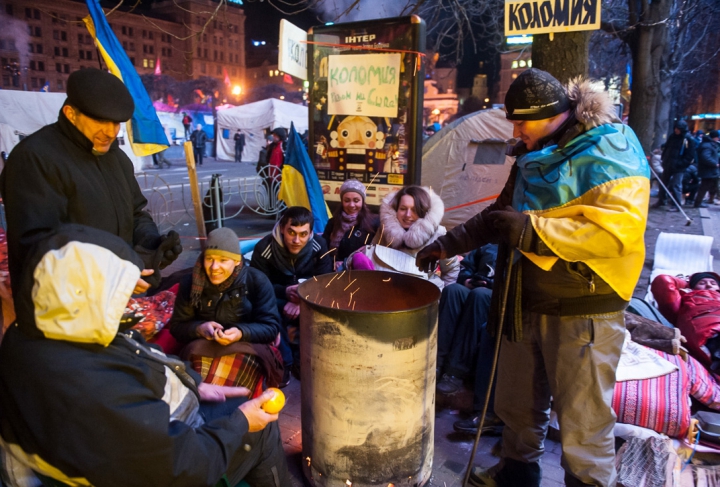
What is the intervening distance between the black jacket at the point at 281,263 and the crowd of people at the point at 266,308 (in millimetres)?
19

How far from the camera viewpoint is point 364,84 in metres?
5.38

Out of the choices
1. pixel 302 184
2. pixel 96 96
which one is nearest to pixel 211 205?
pixel 302 184

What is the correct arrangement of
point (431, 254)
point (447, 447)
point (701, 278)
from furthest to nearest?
point (701, 278), point (447, 447), point (431, 254)

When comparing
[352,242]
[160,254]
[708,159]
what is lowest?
[352,242]

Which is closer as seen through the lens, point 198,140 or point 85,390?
point 85,390

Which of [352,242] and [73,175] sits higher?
[73,175]

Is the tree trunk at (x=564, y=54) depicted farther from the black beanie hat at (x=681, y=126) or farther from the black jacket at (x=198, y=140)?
the black jacket at (x=198, y=140)

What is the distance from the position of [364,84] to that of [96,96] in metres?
3.45

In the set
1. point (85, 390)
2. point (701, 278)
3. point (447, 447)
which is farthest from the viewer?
point (701, 278)

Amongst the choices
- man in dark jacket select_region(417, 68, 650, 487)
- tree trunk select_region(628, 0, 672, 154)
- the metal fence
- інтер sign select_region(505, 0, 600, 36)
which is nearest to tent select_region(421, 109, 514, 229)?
the metal fence

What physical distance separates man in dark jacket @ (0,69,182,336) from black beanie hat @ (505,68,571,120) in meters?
1.82

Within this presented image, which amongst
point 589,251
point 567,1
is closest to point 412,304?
point 589,251

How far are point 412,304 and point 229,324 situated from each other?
128 centimetres

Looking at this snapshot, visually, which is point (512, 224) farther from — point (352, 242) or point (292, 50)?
point (292, 50)
